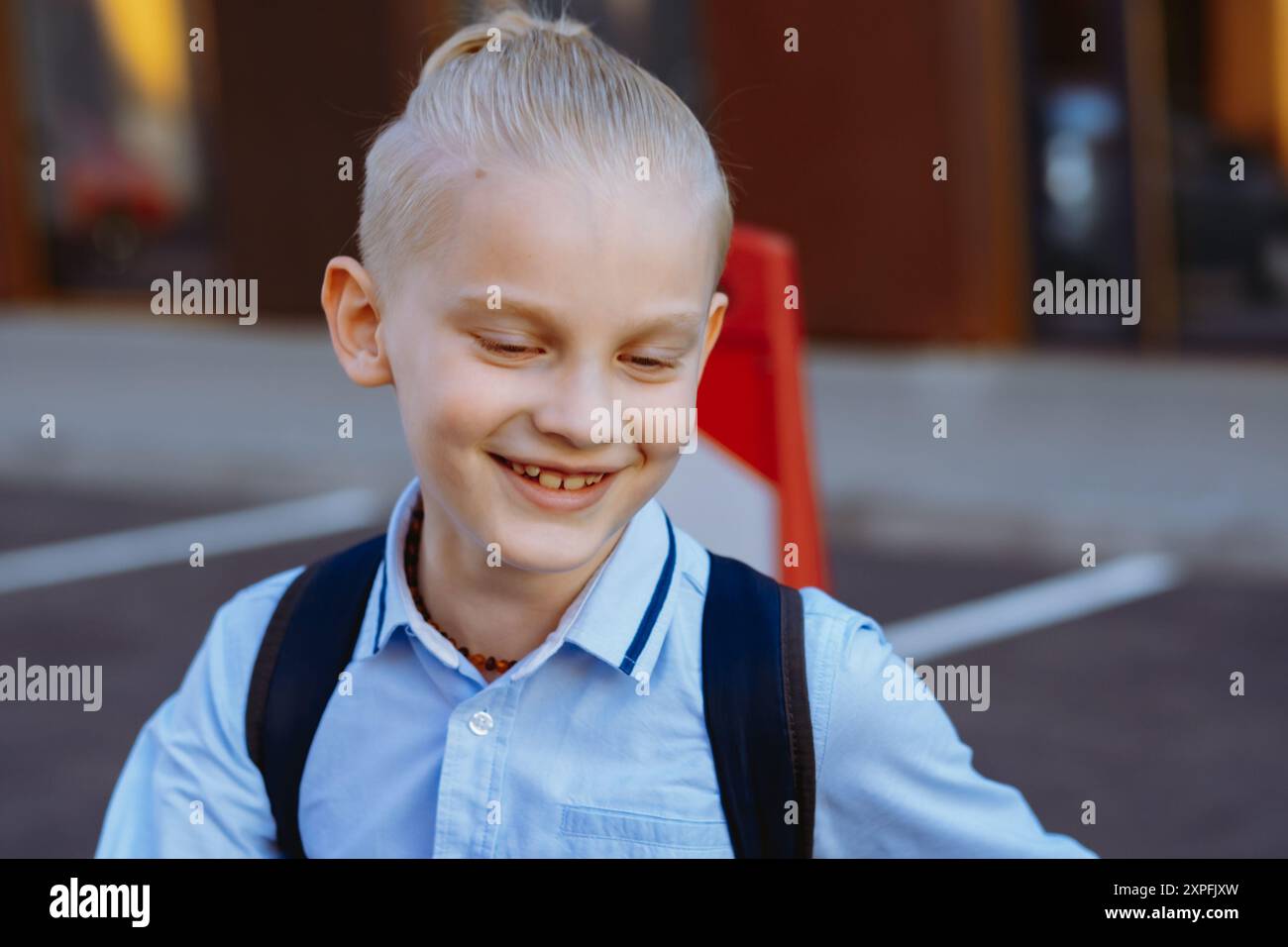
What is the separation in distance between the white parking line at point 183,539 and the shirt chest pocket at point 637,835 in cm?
664

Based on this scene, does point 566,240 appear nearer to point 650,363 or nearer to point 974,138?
point 650,363

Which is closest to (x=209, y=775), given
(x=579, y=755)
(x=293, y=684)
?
(x=293, y=684)

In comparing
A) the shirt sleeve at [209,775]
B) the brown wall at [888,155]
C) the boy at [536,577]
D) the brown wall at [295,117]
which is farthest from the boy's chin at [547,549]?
the brown wall at [295,117]

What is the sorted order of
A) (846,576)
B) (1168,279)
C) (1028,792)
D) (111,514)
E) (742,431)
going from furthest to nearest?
(1168,279) < (111,514) < (846,576) < (1028,792) < (742,431)

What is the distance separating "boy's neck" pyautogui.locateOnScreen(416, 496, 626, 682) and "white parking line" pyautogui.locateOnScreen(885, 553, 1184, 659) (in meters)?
4.53

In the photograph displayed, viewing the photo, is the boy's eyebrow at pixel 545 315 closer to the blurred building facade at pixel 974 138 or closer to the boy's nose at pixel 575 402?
the boy's nose at pixel 575 402

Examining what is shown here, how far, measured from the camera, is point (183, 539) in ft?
29.5

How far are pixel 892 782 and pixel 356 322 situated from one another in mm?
747

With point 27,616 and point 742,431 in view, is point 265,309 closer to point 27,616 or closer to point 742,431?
point 27,616

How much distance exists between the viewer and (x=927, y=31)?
40.3ft

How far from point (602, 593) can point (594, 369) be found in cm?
28

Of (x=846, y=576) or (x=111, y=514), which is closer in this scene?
(x=846, y=576)

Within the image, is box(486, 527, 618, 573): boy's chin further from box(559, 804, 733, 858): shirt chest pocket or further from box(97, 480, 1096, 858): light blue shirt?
box(559, 804, 733, 858): shirt chest pocket

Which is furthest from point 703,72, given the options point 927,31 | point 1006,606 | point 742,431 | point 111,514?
point 742,431
